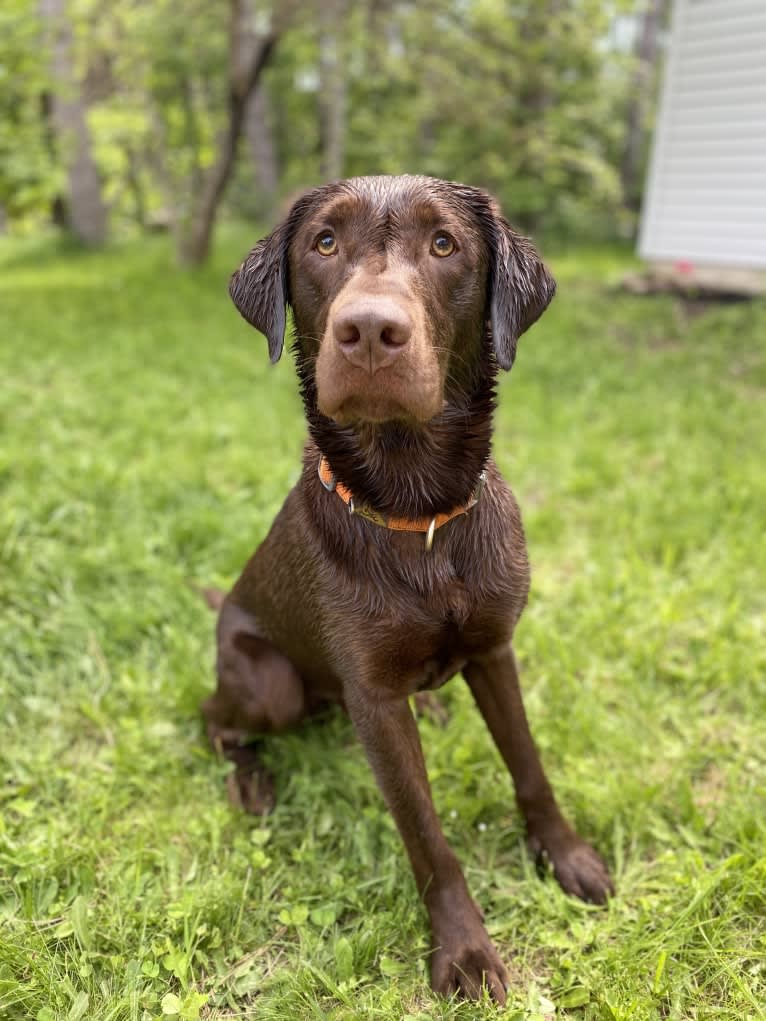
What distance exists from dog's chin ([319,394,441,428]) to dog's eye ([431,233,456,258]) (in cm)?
36

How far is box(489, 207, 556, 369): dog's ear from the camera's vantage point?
6.05 feet

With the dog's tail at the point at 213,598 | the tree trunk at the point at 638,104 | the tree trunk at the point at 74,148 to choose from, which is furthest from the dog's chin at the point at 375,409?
the tree trunk at the point at 638,104

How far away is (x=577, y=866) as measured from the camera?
84.4 inches

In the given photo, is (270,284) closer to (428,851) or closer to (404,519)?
(404,519)

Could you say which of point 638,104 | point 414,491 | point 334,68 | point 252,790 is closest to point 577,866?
point 252,790

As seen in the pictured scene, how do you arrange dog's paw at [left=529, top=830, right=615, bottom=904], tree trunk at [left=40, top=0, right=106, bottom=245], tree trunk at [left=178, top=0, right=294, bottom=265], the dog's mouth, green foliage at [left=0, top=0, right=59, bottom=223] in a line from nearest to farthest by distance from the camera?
the dog's mouth → dog's paw at [left=529, top=830, right=615, bottom=904] → green foliage at [left=0, top=0, right=59, bottom=223] → tree trunk at [left=178, top=0, right=294, bottom=265] → tree trunk at [left=40, top=0, right=106, bottom=245]

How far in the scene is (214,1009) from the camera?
74.0 inches

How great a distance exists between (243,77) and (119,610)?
8.16 m

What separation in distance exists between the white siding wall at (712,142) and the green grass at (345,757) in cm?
398

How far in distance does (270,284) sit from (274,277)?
20 millimetres

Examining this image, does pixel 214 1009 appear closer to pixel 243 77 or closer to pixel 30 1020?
pixel 30 1020

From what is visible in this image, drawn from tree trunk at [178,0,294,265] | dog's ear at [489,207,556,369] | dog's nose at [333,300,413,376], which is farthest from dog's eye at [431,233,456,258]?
tree trunk at [178,0,294,265]

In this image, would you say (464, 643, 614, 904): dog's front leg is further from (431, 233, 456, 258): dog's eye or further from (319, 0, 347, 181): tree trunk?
(319, 0, 347, 181): tree trunk

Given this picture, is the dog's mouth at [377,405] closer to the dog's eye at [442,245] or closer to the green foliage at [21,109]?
the dog's eye at [442,245]
